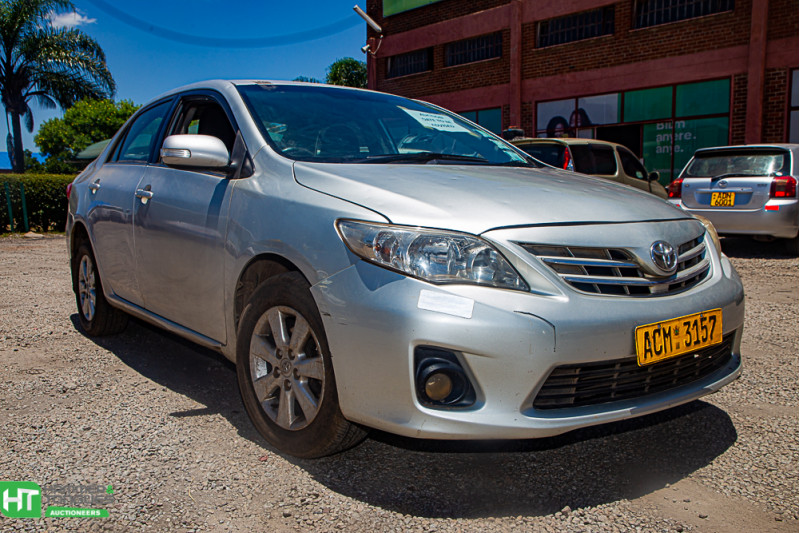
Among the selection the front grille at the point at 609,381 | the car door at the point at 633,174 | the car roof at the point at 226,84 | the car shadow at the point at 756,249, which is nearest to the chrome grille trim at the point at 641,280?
the front grille at the point at 609,381

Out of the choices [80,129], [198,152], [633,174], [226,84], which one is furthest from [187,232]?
[80,129]

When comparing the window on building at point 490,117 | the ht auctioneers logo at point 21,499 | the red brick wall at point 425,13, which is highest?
the red brick wall at point 425,13

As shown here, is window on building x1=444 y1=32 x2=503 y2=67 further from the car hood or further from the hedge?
the car hood

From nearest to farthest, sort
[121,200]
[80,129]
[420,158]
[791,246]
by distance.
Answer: [420,158] < [121,200] < [791,246] < [80,129]

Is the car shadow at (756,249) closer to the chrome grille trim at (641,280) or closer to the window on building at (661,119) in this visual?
the window on building at (661,119)

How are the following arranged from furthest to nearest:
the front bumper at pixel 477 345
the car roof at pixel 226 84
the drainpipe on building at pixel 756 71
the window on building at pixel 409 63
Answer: the window on building at pixel 409 63, the drainpipe on building at pixel 756 71, the car roof at pixel 226 84, the front bumper at pixel 477 345

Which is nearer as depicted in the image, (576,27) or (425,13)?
(576,27)

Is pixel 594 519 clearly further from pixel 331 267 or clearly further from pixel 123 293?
pixel 123 293

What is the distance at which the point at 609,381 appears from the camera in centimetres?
228

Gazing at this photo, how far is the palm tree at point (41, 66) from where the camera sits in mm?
25484

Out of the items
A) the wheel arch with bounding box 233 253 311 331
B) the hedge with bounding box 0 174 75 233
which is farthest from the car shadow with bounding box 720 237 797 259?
the hedge with bounding box 0 174 75 233

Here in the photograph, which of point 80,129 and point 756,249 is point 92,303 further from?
point 80,129

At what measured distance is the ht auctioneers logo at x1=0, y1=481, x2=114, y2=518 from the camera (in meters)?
2.27

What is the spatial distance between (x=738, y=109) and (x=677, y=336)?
1499cm
